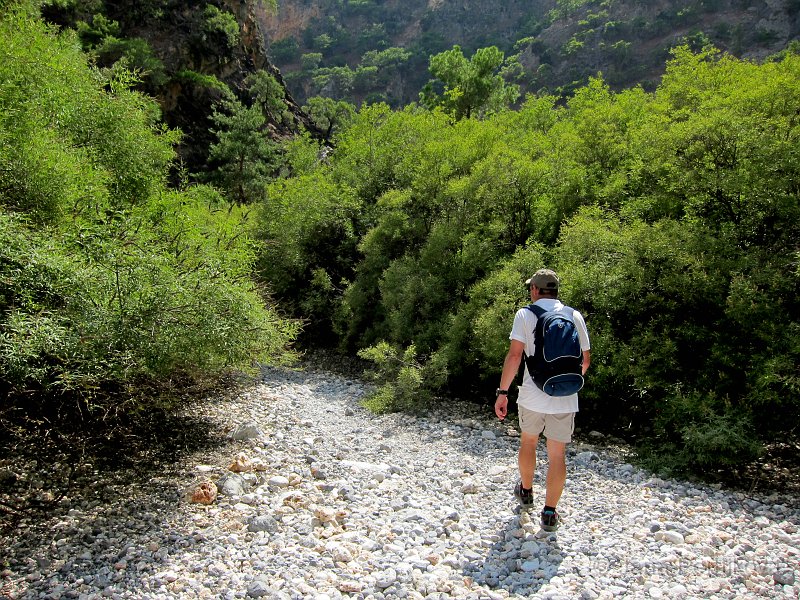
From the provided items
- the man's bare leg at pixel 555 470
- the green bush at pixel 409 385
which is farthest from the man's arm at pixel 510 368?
the green bush at pixel 409 385

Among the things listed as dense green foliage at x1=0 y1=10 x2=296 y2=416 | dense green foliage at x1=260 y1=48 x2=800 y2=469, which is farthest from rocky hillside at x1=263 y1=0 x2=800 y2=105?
dense green foliage at x1=0 y1=10 x2=296 y2=416

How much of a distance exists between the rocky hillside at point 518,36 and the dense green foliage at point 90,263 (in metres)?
49.8

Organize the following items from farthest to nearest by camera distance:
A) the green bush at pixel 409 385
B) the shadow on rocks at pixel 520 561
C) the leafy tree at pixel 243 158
Result: 1. the leafy tree at pixel 243 158
2. the green bush at pixel 409 385
3. the shadow on rocks at pixel 520 561

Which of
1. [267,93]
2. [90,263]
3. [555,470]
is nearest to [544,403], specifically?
[555,470]

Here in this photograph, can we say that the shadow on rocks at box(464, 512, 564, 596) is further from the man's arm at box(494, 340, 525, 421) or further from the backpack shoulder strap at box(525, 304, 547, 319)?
the backpack shoulder strap at box(525, 304, 547, 319)

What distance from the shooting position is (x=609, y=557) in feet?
Result: 14.8

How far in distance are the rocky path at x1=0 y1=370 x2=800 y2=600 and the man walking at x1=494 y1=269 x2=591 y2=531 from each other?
59 centimetres

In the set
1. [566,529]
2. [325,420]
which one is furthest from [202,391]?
[566,529]

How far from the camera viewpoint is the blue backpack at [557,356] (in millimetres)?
4453

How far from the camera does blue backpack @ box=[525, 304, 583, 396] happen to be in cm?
445

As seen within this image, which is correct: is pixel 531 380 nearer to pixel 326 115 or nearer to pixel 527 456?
pixel 527 456

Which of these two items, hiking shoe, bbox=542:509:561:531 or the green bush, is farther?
the green bush

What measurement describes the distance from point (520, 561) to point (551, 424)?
1.17 m

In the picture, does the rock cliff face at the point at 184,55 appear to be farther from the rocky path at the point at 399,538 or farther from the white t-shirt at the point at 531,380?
the white t-shirt at the point at 531,380
